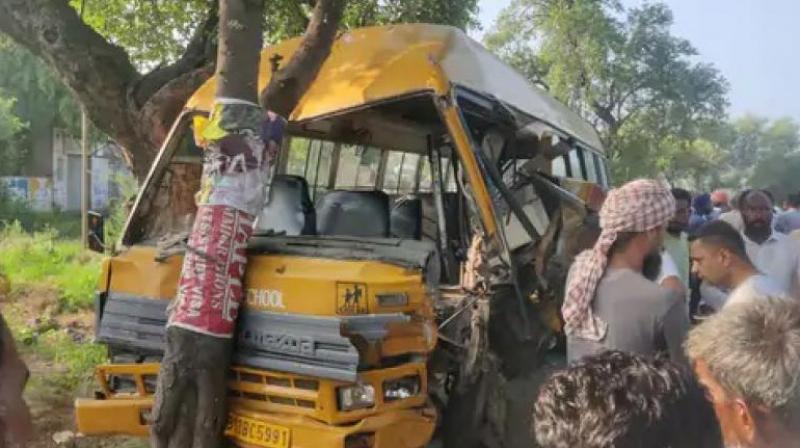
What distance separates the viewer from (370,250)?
4.47 m

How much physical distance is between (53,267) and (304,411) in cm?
1139

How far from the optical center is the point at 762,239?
5020 mm

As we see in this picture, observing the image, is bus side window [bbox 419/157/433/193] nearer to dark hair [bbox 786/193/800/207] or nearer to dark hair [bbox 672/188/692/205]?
dark hair [bbox 672/188/692/205]

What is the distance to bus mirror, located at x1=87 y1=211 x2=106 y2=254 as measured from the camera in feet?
17.0

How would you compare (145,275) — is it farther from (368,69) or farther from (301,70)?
(368,69)

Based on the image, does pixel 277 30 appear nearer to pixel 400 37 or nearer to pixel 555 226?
pixel 400 37

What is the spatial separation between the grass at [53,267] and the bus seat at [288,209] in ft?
21.4

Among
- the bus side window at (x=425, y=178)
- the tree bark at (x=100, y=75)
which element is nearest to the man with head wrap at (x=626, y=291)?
the bus side window at (x=425, y=178)

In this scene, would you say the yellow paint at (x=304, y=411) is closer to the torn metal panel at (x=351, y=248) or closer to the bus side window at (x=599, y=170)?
the torn metal panel at (x=351, y=248)

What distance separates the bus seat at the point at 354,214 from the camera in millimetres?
5441

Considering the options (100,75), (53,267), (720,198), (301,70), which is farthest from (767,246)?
(53,267)

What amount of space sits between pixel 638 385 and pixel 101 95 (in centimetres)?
685

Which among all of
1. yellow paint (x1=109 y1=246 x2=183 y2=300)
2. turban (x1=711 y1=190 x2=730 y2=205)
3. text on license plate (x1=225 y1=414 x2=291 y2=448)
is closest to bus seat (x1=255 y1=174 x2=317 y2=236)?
yellow paint (x1=109 y1=246 x2=183 y2=300)

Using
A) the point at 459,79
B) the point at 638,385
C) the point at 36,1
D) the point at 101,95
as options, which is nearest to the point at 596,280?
the point at 638,385
